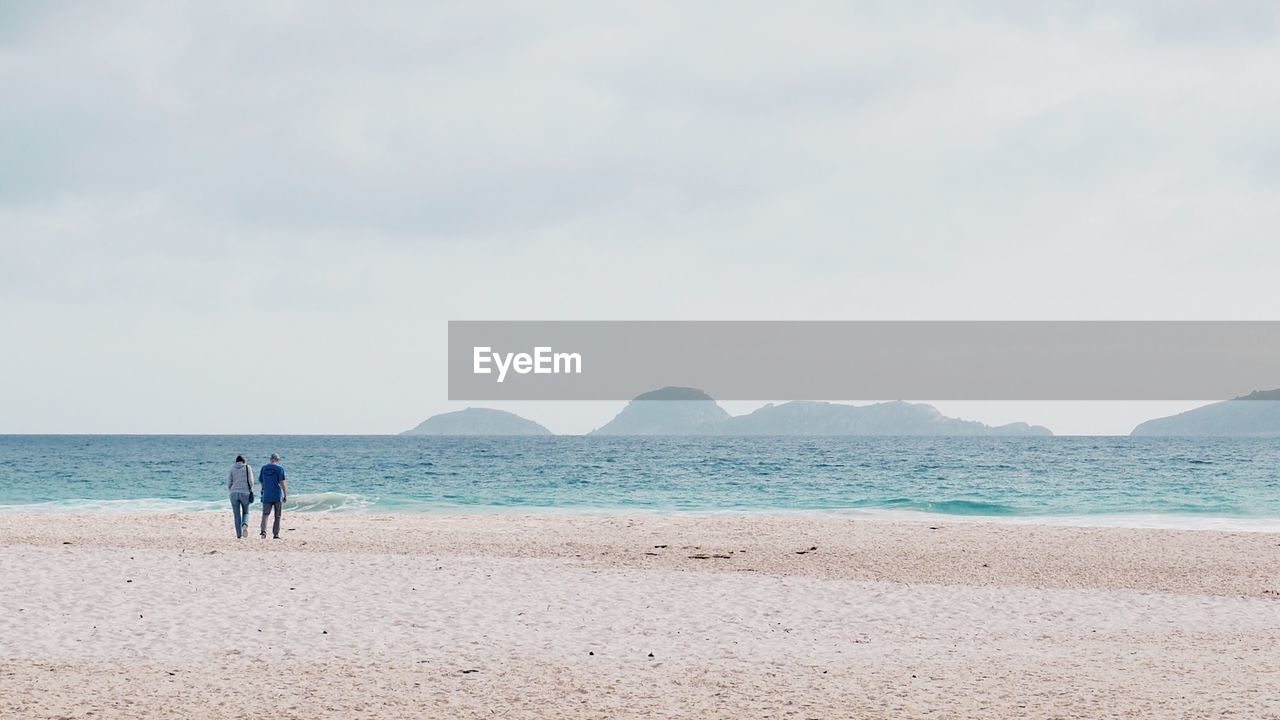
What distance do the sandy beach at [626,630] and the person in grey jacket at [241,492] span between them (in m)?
0.60

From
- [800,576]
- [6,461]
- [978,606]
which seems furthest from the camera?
[6,461]

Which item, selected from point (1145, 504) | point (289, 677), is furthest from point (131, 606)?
point (1145, 504)

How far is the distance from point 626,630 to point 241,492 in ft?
43.4

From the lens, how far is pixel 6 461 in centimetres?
8881

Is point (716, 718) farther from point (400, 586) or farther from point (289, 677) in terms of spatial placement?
point (400, 586)

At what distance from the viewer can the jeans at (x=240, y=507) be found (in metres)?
22.5

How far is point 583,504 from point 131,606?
29499mm

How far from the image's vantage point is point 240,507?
22.7 m

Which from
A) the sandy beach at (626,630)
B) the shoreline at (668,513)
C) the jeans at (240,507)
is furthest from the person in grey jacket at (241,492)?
the shoreline at (668,513)

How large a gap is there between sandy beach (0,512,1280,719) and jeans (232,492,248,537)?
0.58m

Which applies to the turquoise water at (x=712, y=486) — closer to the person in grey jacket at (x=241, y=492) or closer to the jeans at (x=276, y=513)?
the person in grey jacket at (x=241, y=492)

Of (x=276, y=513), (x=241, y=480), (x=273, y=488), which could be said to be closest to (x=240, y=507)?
(x=241, y=480)

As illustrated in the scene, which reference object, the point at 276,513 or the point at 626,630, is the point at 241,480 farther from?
the point at 626,630

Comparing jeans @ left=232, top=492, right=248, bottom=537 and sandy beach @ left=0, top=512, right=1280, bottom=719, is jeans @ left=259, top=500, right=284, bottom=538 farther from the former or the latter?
sandy beach @ left=0, top=512, right=1280, bottom=719
